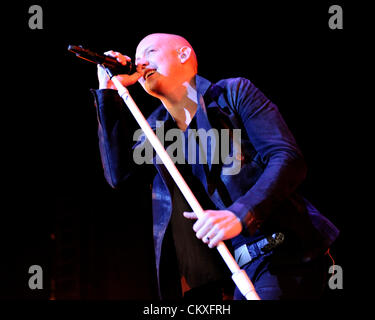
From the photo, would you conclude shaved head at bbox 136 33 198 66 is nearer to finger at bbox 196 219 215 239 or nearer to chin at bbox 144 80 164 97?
chin at bbox 144 80 164 97

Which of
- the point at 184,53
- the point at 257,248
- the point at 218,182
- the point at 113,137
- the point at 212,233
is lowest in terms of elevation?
the point at 257,248

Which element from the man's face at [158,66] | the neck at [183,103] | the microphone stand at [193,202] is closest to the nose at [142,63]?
the man's face at [158,66]

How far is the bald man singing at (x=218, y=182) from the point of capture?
146 centimetres

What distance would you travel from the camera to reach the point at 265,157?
1590mm

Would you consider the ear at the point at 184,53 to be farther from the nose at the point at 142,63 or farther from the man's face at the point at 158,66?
the nose at the point at 142,63

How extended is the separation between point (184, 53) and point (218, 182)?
712 millimetres

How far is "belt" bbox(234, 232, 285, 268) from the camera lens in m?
1.52

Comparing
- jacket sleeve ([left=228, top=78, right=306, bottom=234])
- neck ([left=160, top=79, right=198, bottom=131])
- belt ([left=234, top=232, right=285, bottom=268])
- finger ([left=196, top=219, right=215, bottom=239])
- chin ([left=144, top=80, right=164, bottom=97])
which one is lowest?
belt ([left=234, top=232, right=285, bottom=268])

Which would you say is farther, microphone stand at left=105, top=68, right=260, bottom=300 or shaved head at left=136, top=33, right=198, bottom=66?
shaved head at left=136, top=33, right=198, bottom=66

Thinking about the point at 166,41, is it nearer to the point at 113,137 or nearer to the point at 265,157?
the point at 113,137

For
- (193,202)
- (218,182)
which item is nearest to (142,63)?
(218,182)

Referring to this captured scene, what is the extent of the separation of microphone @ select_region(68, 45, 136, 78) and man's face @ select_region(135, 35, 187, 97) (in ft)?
0.57

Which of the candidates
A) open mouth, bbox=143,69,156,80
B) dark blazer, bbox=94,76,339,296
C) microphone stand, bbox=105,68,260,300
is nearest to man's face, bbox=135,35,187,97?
open mouth, bbox=143,69,156,80

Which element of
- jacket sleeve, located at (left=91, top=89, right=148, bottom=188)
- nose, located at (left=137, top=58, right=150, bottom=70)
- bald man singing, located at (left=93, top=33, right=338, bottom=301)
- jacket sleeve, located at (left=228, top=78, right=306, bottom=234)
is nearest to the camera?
jacket sleeve, located at (left=228, top=78, right=306, bottom=234)
